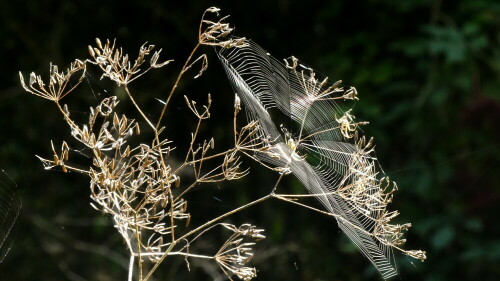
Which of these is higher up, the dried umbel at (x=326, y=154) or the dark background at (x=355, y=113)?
the dried umbel at (x=326, y=154)

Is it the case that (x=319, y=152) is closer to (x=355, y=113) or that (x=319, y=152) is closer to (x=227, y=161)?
(x=227, y=161)

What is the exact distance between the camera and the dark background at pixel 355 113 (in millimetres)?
3572

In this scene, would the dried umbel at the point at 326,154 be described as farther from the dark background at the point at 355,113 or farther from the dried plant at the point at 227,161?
the dark background at the point at 355,113

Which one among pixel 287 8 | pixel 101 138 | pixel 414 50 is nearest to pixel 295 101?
pixel 101 138

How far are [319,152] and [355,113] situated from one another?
8.82 feet

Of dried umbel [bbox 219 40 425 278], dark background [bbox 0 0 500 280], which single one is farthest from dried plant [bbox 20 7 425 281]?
dark background [bbox 0 0 500 280]

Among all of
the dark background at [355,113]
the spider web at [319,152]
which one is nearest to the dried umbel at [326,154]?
the spider web at [319,152]

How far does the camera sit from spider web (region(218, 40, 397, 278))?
0.77 meters

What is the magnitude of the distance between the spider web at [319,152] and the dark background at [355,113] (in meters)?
2.45

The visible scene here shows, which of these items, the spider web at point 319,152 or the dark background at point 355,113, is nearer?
the spider web at point 319,152

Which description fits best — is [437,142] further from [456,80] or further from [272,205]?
[272,205]

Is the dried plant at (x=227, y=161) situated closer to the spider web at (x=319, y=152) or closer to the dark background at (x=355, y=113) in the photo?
the spider web at (x=319, y=152)

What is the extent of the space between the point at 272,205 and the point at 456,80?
0.98 m

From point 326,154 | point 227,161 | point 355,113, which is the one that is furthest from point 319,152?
point 355,113
